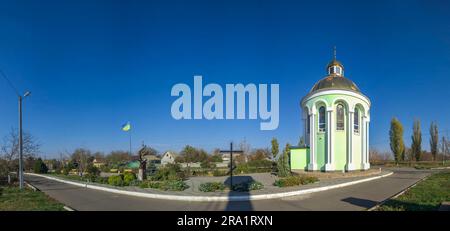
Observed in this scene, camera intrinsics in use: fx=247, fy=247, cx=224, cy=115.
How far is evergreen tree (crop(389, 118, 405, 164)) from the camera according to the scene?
135 feet

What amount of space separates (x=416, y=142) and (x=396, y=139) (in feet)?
19.9

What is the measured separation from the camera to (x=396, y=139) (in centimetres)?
4225

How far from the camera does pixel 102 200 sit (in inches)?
426

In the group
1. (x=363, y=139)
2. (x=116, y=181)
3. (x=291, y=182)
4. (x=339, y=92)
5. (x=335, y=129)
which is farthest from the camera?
(x=363, y=139)

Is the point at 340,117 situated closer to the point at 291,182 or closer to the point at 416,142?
the point at 291,182

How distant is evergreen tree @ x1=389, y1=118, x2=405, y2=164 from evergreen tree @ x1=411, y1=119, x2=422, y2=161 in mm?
4301

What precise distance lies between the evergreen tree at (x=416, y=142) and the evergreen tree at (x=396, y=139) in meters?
4.30

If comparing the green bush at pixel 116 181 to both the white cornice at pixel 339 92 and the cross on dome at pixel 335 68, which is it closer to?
the white cornice at pixel 339 92

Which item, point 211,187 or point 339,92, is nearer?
point 211,187

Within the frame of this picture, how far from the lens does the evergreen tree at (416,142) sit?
44244 mm

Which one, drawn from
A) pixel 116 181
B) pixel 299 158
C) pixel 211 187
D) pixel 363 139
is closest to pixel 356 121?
pixel 363 139

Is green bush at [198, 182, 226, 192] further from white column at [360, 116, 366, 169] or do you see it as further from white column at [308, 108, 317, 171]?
white column at [360, 116, 366, 169]
